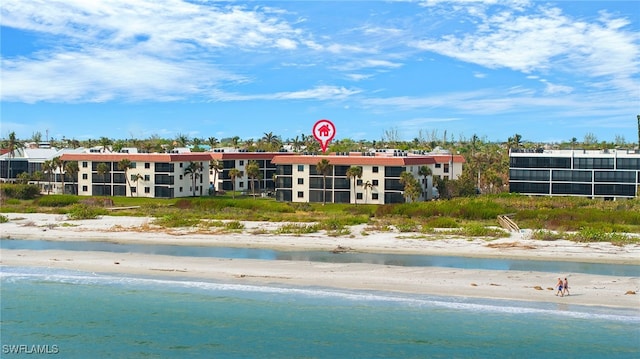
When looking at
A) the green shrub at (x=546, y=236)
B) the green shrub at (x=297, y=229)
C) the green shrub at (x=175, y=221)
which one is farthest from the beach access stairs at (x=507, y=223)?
the green shrub at (x=175, y=221)

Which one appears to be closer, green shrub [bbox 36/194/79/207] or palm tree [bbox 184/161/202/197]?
green shrub [bbox 36/194/79/207]

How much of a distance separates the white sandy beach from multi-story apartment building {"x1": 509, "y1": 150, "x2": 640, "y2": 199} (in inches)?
1560

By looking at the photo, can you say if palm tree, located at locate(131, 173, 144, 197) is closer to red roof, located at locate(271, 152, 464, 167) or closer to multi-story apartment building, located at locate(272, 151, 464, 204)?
multi-story apartment building, located at locate(272, 151, 464, 204)

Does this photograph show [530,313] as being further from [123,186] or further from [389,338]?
[123,186]

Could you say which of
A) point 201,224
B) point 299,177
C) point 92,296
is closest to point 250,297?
point 92,296

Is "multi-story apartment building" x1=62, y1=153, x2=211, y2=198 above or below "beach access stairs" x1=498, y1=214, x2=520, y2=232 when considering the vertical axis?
above

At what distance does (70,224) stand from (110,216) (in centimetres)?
740

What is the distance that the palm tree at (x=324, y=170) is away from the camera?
93.1 m

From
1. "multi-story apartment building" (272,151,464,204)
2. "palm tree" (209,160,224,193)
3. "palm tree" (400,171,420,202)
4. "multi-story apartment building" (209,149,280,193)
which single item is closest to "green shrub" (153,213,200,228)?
"multi-story apartment building" (272,151,464,204)

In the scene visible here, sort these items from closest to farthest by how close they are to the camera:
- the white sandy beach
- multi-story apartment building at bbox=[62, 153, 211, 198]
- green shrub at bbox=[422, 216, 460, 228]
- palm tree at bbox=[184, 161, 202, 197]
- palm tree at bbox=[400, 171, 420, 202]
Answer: the white sandy beach
green shrub at bbox=[422, 216, 460, 228]
palm tree at bbox=[400, 171, 420, 202]
multi-story apartment building at bbox=[62, 153, 211, 198]
palm tree at bbox=[184, 161, 202, 197]

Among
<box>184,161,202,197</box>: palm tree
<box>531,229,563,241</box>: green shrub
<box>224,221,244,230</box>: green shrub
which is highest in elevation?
<box>184,161,202,197</box>: palm tree

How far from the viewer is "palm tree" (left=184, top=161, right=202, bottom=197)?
108 m

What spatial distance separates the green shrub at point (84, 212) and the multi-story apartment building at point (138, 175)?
68.6 feet

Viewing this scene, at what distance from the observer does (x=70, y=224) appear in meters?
73.8
